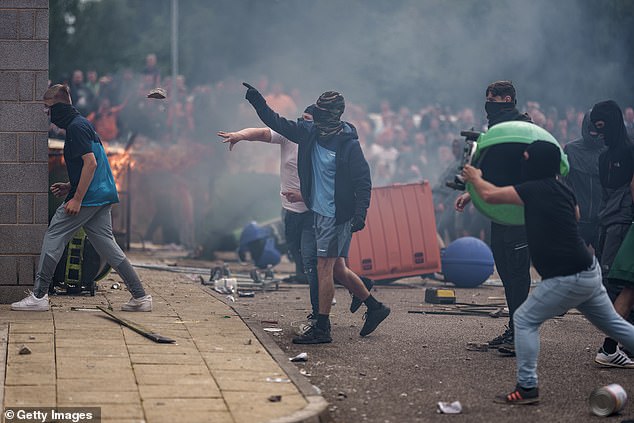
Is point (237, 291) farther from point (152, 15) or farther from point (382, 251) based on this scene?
point (152, 15)

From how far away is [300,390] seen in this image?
22.1 feet

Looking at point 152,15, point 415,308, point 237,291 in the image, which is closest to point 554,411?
point 415,308

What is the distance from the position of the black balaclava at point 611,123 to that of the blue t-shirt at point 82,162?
3.96 m

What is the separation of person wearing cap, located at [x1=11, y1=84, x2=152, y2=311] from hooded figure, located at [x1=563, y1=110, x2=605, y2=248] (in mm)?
3999

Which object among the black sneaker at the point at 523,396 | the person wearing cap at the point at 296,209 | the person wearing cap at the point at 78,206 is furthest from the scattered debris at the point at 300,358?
the person wearing cap at the point at 78,206

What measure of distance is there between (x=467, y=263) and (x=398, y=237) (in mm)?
938

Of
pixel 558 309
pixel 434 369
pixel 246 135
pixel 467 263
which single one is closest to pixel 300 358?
pixel 434 369

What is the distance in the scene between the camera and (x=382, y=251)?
13.9 meters

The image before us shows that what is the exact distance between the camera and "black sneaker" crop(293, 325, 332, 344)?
887 centimetres

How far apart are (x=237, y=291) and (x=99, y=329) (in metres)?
4.50

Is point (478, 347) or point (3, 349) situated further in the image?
point (478, 347)

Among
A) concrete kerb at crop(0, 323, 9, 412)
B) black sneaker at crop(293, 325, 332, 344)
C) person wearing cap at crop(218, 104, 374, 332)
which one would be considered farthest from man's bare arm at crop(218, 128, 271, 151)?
concrete kerb at crop(0, 323, 9, 412)

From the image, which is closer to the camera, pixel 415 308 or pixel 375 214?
pixel 415 308

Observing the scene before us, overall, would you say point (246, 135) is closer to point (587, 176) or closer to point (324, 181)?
point (324, 181)
